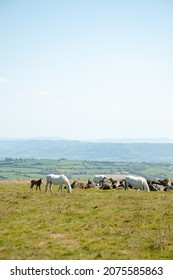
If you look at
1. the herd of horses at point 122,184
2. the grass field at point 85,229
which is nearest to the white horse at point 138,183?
the herd of horses at point 122,184

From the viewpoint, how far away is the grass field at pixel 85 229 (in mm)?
15959

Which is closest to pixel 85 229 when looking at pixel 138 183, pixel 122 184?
pixel 138 183

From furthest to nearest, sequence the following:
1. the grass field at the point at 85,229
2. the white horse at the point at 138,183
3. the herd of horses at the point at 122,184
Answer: the white horse at the point at 138,183 → the herd of horses at the point at 122,184 → the grass field at the point at 85,229

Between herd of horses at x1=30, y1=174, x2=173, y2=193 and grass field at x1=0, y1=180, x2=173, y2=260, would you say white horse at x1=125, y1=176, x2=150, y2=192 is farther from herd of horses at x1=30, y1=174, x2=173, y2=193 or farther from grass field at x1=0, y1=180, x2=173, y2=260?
grass field at x1=0, y1=180, x2=173, y2=260

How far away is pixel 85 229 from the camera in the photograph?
20.3 m

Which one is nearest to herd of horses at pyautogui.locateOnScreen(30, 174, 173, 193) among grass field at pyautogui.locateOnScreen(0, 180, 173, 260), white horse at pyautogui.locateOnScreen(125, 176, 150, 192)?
white horse at pyautogui.locateOnScreen(125, 176, 150, 192)

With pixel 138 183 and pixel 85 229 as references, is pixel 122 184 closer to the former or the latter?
pixel 138 183

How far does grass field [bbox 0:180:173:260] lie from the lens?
1596 cm

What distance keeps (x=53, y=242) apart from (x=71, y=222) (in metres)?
4.48

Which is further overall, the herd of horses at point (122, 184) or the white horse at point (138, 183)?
the white horse at point (138, 183)

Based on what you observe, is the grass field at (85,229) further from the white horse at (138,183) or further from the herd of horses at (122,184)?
the white horse at (138,183)

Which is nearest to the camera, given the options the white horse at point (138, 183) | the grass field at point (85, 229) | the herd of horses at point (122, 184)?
the grass field at point (85, 229)
